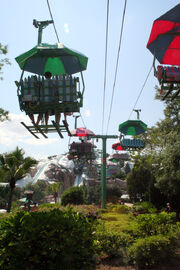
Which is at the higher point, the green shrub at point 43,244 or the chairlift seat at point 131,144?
the chairlift seat at point 131,144

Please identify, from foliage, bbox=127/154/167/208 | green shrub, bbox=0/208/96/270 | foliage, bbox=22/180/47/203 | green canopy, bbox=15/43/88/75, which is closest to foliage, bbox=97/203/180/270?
green shrub, bbox=0/208/96/270

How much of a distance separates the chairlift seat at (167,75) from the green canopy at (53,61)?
2710 millimetres

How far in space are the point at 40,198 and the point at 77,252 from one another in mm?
52164

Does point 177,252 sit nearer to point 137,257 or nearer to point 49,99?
point 137,257

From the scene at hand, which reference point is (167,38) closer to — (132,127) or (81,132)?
(132,127)

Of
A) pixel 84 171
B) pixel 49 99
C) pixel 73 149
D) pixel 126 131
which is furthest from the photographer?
pixel 84 171

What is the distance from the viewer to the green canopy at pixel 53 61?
7383mm

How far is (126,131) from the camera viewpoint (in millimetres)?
16453

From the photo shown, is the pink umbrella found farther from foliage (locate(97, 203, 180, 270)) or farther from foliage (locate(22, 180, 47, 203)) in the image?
foliage (locate(22, 180, 47, 203))

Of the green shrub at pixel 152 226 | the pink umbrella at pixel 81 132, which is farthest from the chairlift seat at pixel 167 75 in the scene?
the pink umbrella at pixel 81 132

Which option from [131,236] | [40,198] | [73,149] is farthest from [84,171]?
[131,236]

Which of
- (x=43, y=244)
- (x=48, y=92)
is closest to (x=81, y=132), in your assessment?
(x=48, y=92)

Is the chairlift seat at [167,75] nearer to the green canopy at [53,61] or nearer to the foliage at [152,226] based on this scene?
the green canopy at [53,61]

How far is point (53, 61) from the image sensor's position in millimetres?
8984
